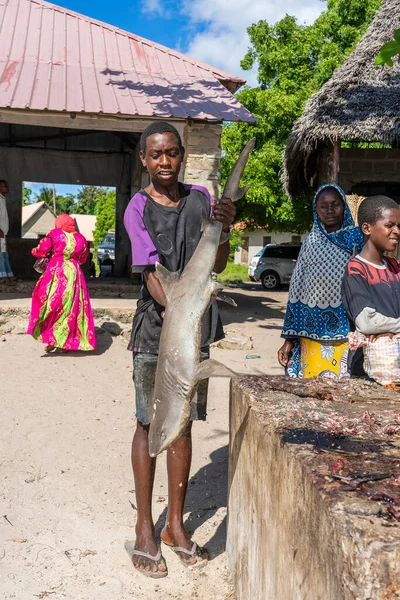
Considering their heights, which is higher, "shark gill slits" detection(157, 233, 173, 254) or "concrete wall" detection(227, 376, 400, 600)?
"shark gill slits" detection(157, 233, 173, 254)

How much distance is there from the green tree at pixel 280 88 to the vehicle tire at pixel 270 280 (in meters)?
1.82

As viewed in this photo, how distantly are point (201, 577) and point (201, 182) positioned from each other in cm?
609

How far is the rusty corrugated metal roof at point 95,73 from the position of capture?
7895 millimetres

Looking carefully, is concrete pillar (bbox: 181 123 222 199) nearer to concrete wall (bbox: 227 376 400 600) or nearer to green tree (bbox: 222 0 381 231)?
concrete wall (bbox: 227 376 400 600)

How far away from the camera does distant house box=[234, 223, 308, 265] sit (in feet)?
108

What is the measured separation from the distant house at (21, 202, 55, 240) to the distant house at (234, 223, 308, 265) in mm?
11993

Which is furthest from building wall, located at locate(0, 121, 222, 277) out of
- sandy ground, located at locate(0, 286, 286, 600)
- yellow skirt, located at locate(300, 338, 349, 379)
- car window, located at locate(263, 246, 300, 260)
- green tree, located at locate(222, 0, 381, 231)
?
yellow skirt, located at locate(300, 338, 349, 379)

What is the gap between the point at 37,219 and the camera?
124ft

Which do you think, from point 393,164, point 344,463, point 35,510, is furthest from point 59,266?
point 393,164

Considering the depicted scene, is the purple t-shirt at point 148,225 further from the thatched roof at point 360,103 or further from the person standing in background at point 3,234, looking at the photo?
the person standing in background at point 3,234

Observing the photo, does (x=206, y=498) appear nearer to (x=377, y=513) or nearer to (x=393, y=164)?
(x=377, y=513)

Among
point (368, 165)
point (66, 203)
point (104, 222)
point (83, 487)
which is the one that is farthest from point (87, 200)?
point (83, 487)

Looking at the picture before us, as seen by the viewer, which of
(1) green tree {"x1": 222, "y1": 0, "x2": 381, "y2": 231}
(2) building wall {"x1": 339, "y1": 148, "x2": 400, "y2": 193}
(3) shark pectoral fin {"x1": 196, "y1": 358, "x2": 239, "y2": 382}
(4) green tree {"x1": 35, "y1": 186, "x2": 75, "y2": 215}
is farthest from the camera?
(4) green tree {"x1": 35, "y1": 186, "x2": 75, "y2": 215}

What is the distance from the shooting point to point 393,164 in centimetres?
1090
